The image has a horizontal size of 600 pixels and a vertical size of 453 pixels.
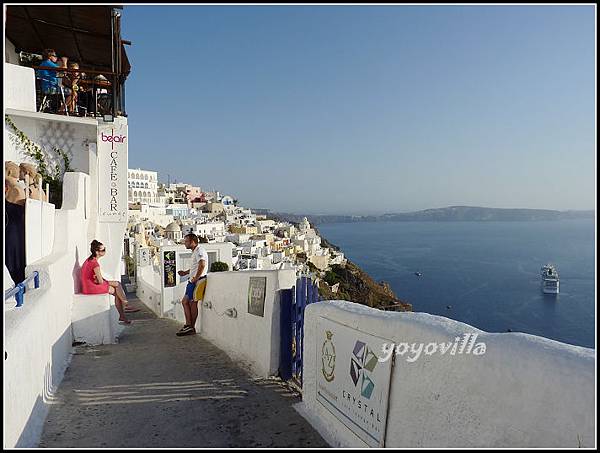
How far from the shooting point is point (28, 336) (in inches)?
136

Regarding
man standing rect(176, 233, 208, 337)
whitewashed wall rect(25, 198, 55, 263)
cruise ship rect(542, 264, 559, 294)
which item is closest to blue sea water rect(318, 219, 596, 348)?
cruise ship rect(542, 264, 559, 294)

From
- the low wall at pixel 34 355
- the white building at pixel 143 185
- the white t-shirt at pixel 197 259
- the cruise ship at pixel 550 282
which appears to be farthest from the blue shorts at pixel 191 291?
the white building at pixel 143 185

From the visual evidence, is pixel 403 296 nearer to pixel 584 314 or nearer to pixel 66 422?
pixel 584 314

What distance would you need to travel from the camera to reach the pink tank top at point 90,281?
23.6 feet

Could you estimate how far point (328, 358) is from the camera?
4145 mm

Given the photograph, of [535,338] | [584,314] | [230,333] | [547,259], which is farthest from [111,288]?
[547,259]

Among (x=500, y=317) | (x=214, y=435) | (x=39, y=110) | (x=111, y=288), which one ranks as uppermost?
(x=39, y=110)

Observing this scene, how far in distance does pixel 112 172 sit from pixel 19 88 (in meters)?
2.21

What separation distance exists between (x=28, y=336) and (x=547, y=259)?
10895 cm

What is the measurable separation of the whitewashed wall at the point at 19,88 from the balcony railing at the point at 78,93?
267 millimetres

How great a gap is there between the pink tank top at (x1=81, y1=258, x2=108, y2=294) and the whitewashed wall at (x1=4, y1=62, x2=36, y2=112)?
147 inches

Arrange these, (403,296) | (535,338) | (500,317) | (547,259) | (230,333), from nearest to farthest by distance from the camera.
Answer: (535,338) < (230,333) < (500,317) < (403,296) < (547,259)

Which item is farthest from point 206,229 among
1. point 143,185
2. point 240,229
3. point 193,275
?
point 193,275

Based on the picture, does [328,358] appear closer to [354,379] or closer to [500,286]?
[354,379]
